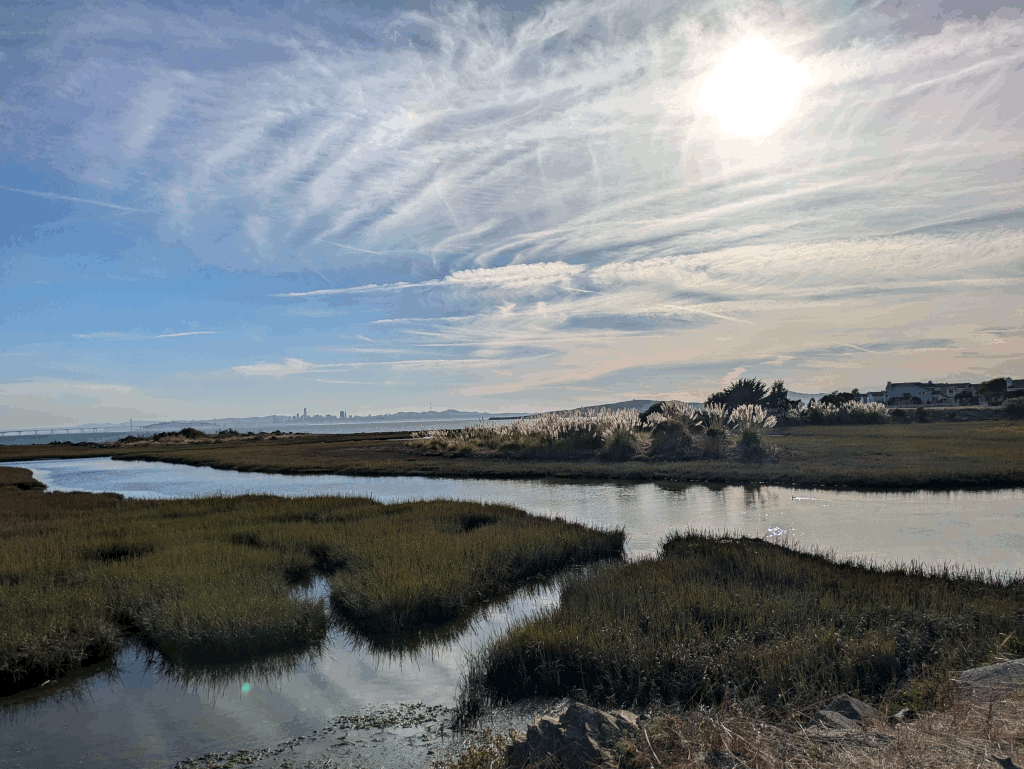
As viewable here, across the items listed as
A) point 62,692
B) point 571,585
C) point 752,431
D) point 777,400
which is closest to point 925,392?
point 777,400

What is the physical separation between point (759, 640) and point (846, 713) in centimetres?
205

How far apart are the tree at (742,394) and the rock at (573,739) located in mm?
50055

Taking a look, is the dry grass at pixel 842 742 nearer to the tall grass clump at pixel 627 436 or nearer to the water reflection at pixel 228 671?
the water reflection at pixel 228 671

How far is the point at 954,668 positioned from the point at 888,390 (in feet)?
321

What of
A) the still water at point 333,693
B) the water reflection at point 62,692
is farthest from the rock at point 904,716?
the water reflection at point 62,692

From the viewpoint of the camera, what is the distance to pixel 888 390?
89312 millimetres

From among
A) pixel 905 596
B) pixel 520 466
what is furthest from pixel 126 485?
pixel 905 596

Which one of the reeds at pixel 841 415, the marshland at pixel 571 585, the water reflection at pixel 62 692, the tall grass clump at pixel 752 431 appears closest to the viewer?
the marshland at pixel 571 585

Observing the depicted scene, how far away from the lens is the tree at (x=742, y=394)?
172ft

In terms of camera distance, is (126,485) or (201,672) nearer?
(201,672)

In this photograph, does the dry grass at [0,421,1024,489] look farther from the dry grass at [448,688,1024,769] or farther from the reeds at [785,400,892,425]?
the dry grass at [448,688,1024,769]

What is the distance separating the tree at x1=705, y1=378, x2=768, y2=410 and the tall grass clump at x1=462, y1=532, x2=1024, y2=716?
148ft

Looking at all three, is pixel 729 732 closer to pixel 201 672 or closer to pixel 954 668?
pixel 954 668

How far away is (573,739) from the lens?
4336 mm
